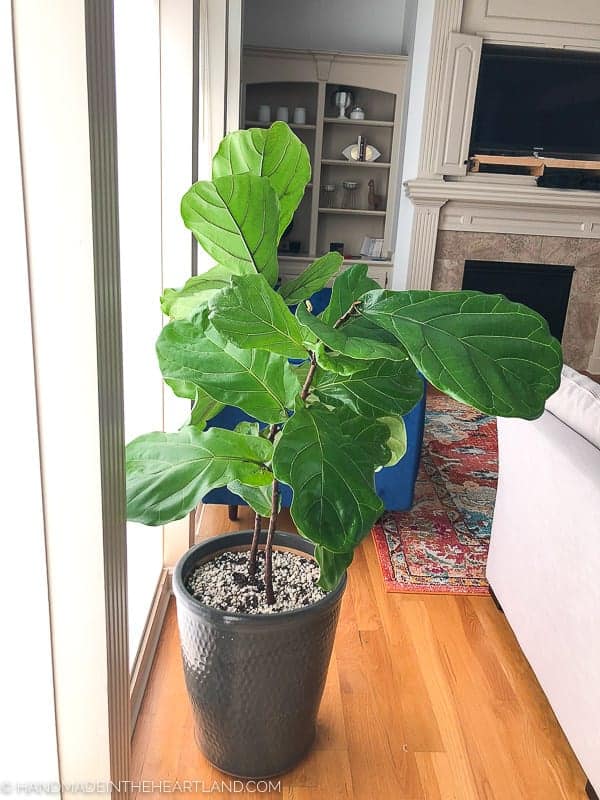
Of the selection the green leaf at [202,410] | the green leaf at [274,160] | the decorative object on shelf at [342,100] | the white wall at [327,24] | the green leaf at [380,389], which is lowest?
the green leaf at [202,410]

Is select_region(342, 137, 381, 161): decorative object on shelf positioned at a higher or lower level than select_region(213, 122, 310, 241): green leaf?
higher

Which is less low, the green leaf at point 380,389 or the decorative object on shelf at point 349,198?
the decorative object on shelf at point 349,198

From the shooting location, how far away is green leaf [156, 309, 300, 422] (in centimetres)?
103

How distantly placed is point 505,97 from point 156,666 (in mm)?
4090

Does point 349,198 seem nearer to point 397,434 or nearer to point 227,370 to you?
point 397,434

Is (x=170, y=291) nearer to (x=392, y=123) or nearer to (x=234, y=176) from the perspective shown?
(x=234, y=176)

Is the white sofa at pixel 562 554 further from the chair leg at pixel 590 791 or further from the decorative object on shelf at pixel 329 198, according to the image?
the decorative object on shelf at pixel 329 198

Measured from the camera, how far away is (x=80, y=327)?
797mm

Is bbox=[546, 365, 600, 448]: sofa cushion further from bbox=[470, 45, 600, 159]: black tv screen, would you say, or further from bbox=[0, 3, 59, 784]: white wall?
bbox=[470, 45, 600, 159]: black tv screen

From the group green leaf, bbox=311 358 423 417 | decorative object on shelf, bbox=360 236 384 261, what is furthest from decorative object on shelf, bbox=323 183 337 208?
green leaf, bbox=311 358 423 417

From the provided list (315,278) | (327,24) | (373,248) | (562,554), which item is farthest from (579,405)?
(327,24)

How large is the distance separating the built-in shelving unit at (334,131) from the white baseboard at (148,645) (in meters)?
3.28

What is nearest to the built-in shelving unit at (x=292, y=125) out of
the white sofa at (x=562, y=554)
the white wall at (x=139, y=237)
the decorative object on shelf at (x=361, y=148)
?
the decorative object on shelf at (x=361, y=148)

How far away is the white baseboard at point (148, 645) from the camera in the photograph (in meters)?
1.55
